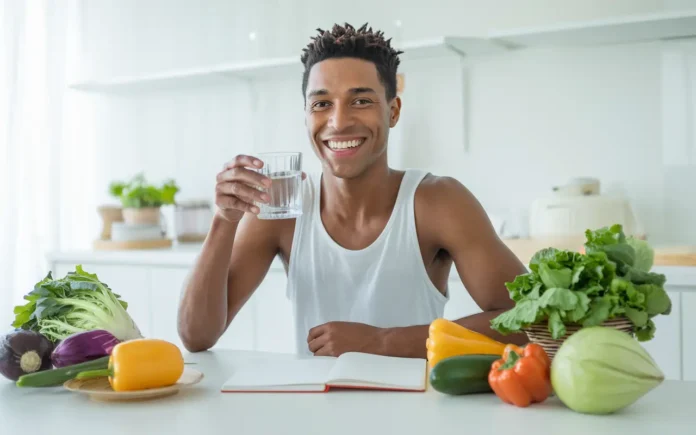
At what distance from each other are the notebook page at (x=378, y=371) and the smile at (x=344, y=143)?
0.57m

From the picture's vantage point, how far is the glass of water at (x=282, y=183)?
1360 millimetres

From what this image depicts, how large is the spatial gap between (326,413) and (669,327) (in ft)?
5.24

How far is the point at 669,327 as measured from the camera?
226 centimetres

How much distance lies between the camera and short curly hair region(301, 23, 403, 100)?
170cm

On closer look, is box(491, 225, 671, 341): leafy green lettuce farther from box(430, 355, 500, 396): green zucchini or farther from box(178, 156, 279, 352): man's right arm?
box(178, 156, 279, 352): man's right arm

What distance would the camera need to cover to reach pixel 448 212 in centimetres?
172

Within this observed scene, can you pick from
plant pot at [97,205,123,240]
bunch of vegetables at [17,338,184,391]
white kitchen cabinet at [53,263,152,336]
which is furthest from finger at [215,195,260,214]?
plant pot at [97,205,123,240]

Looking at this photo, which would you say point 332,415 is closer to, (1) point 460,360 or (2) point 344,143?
(1) point 460,360

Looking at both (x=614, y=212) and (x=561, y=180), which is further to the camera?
(x=561, y=180)

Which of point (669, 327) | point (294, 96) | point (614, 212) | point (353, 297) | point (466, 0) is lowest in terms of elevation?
point (669, 327)

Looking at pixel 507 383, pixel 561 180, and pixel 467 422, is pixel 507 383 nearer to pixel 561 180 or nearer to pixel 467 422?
pixel 467 422

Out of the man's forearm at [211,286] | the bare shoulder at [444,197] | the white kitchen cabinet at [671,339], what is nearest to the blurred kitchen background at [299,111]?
the white kitchen cabinet at [671,339]

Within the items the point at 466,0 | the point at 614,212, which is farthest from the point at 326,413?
the point at 466,0

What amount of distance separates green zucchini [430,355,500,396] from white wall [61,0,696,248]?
6.42 ft
